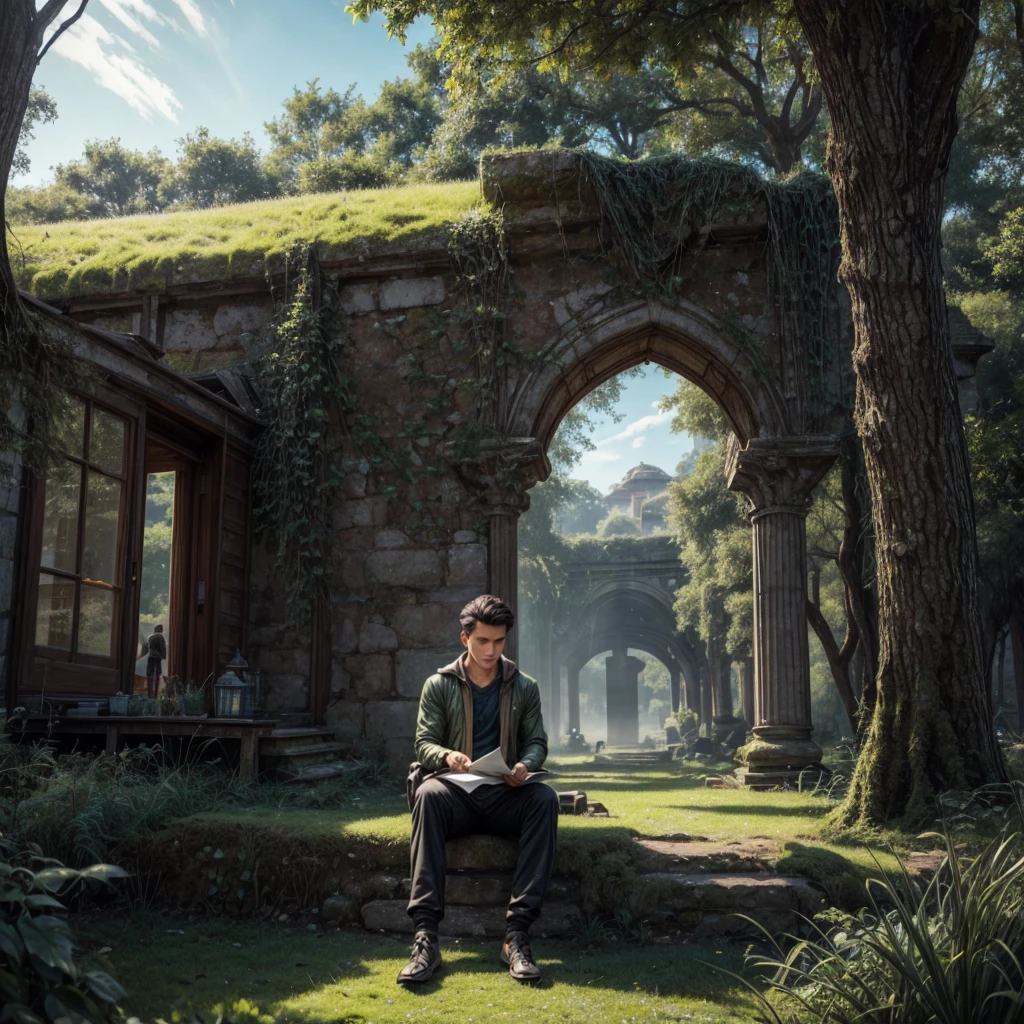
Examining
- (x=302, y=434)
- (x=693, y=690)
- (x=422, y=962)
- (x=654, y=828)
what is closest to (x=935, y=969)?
(x=422, y=962)

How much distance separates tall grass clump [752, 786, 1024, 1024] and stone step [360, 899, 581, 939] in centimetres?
132

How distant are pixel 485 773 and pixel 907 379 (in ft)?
11.3

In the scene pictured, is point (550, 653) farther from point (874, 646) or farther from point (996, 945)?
point (996, 945)

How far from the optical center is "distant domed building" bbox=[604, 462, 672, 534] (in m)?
69.3

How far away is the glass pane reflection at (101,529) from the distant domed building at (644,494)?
61.7 m

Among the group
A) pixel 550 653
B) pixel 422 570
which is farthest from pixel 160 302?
pixel 550 653

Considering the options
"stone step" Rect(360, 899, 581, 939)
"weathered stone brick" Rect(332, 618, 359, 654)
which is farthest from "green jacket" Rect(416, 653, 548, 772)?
"weathered stone brick" Rect(332, 618, 359, 654)

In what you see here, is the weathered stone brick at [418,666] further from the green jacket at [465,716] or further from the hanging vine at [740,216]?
the green jacket at [465,716]

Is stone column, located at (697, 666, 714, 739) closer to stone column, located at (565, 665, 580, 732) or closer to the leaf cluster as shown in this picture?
stone column, located at (565, 665, 580, 732)

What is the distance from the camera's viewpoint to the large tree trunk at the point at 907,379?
5.78m

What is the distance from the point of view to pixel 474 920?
15.1 ft

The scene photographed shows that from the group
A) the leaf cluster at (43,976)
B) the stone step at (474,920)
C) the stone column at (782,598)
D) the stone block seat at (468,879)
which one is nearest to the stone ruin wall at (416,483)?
the stone column at (782,598)

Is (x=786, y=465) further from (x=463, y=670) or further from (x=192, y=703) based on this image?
(x=192, y=703)

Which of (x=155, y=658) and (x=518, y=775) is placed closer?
(x=518, y=775)
